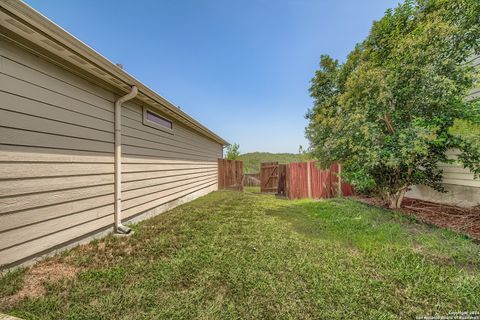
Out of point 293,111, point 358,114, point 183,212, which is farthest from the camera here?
point 293,111

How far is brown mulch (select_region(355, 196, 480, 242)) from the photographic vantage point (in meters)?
3.28

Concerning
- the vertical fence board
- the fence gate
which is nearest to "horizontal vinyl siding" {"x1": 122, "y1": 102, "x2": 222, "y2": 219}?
the fence gate

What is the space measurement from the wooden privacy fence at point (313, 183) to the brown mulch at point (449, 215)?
218 cm

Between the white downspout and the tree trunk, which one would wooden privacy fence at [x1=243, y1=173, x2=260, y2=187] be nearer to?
the tree trunk

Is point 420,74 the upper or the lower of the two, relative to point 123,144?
upper

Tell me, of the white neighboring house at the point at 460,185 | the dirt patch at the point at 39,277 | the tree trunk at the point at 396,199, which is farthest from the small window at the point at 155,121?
the white neighboring house at the point at 460,185

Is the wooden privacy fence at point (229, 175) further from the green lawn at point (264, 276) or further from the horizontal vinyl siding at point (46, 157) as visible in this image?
the horizontal vinyl siding at point (46, 157)

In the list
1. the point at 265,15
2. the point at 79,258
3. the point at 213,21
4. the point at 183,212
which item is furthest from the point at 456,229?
the point at 213,21

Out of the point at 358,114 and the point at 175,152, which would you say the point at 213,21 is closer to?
the point at 175,152

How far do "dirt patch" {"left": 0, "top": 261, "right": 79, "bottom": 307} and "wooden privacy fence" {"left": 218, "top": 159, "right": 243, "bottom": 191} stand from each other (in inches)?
368

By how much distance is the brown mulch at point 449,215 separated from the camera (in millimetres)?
3278

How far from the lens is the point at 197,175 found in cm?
797

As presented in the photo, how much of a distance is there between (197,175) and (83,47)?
5931mm

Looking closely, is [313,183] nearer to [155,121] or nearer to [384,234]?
[384,234]
